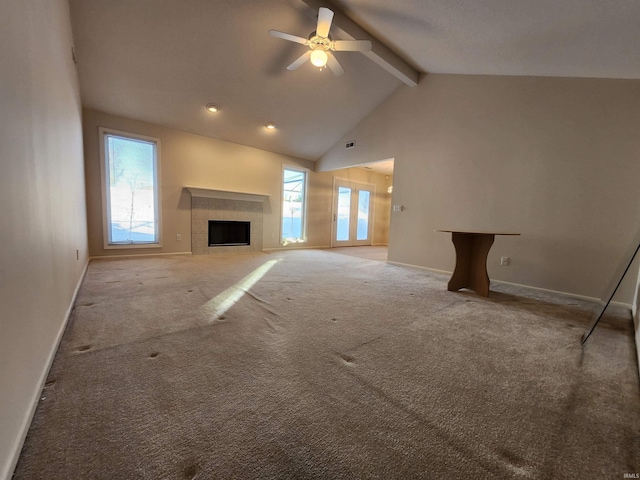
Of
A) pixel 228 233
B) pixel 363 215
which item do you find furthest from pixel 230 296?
pixel 363 215

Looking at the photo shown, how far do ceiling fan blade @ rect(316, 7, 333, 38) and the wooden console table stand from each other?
8.74ft

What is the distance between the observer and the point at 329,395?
1.19 metres

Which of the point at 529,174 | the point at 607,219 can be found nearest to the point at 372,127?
the point at 529,174

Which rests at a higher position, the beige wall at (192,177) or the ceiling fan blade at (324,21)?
the ceiling fan blade at (324,21)

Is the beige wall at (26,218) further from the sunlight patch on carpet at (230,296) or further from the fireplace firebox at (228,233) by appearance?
the fireplace firebox at (228,233)

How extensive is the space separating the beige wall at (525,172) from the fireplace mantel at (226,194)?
120 inches

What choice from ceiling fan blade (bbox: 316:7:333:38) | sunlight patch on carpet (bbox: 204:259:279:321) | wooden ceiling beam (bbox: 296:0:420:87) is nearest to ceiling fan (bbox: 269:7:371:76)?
ceiling fan blade (bbox: 316:7:333:38)

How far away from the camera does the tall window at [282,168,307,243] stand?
6.52 m

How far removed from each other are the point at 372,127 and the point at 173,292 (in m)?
4.63

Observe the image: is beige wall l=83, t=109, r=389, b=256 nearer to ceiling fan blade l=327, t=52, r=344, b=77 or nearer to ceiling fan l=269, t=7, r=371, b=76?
ceiling fan blade l=327, t=52, r=344, b=77

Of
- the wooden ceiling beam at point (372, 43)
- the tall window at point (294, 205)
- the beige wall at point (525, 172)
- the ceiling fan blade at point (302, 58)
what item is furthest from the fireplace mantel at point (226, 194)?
the wooden ceiling beam at point (372, 43)

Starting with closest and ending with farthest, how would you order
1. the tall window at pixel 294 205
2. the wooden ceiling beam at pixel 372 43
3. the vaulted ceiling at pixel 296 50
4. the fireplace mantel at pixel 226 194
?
the vaulted ceiling at pixel 296 50, the wooden ceiling beam at pixel 372 43, the fireplace mantel at pixel 226 194, the tall window at pixel 294 205

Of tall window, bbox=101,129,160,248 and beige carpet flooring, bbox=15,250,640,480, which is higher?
tall window, bbox=101,129,160,248

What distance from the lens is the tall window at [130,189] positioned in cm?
430
